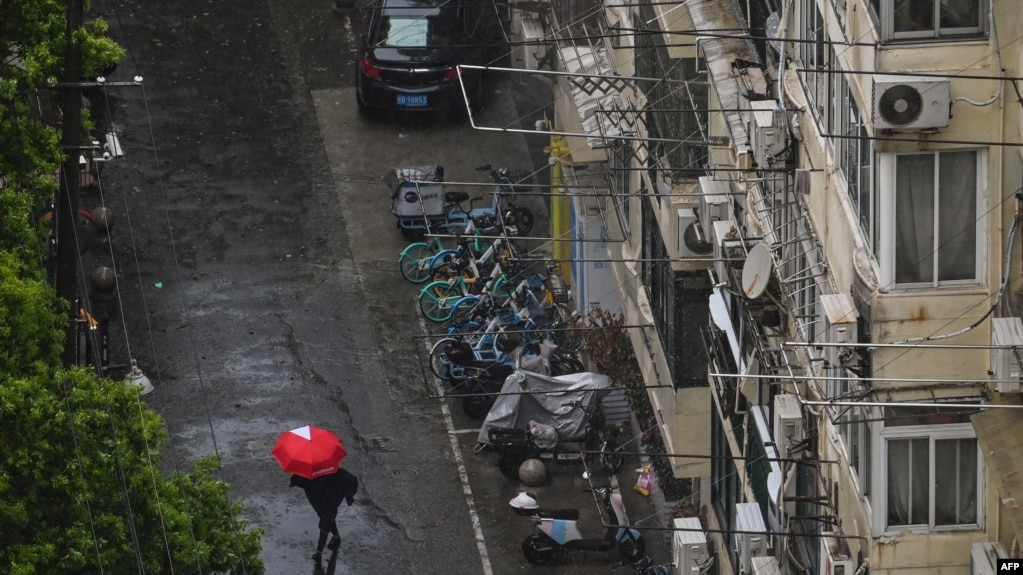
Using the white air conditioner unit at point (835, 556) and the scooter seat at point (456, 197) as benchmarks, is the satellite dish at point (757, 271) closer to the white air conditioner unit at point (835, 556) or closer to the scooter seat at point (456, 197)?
the white air conditioner unit at point (835, 556)

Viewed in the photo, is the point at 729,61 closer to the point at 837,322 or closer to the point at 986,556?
the point at 837,322

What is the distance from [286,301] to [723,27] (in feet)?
47.2

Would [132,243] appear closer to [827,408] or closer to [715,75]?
[715,75]

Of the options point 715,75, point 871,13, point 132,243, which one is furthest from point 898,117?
point 132,243

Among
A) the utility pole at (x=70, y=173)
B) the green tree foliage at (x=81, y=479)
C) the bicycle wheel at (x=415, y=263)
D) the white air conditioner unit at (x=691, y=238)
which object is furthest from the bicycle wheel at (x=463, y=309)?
the green tree foliage at (x=81, y=479)

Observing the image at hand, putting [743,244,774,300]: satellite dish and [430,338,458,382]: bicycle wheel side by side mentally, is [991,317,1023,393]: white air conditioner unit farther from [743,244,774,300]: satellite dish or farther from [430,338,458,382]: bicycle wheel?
[430,338,458,382]: bicycle wheel

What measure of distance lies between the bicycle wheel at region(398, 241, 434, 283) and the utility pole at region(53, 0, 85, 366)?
33.9 ft

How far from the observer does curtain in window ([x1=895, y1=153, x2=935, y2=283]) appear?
13.8 m

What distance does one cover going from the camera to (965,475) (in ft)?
48.2

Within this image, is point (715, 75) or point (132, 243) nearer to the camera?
point (715, 75)

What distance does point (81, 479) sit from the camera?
19672 millimetres

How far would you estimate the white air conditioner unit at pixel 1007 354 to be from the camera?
13688 mm

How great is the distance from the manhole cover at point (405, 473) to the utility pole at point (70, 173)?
6416 mm

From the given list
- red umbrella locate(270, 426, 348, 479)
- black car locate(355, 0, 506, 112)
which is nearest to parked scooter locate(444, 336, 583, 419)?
red umbrella locate(270, 426, 348, 479)
